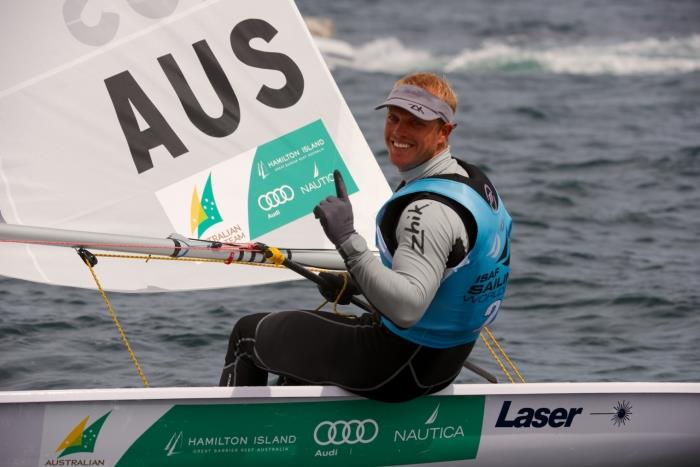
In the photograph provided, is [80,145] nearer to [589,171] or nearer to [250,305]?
[250,305]

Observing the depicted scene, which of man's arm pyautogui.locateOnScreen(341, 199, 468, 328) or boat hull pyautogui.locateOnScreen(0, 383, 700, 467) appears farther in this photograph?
boat hull pyautogui.locateOnScreen(0, 383, 700, 467)

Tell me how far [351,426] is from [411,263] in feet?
2.36

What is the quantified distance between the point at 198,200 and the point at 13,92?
715 millimetres

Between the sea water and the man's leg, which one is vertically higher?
the man's leg

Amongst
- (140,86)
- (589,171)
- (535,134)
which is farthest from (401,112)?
(535,134)

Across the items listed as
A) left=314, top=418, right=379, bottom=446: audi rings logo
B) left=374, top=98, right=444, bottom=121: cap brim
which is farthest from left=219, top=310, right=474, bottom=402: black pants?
left=374, top=98, right=444, bottom=121: cap brim

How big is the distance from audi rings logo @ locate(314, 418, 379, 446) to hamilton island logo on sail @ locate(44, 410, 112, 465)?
23.8 inches

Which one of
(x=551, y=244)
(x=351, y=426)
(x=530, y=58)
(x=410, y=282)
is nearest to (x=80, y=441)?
(x=351, y=426)

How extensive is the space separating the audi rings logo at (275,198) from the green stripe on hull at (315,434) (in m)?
1.07

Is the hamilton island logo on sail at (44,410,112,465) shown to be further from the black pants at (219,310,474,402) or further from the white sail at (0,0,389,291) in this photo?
the white sail at (0,0,389,291)

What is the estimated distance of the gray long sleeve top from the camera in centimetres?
307

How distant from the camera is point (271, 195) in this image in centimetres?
450

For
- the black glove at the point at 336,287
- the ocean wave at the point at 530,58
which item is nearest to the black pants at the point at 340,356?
the black glove at the point at 336,287

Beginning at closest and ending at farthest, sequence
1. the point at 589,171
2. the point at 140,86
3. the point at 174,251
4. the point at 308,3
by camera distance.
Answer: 1. the point at 174,251
2. the point at 140,86
3. the point at 589,171
4. the point at 308,3
